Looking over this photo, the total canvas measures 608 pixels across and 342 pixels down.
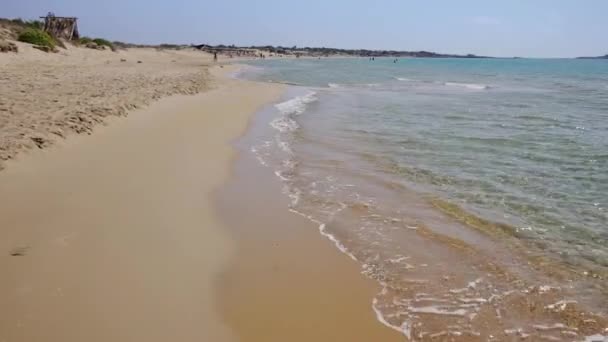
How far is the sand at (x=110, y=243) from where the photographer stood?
326 centimetres

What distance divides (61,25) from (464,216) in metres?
42.3

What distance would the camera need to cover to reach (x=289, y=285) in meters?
4.07

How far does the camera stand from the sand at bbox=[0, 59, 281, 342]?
3258mm

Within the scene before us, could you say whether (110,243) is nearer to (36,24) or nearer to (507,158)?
(507,158)

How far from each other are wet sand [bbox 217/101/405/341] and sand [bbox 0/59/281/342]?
0.19m

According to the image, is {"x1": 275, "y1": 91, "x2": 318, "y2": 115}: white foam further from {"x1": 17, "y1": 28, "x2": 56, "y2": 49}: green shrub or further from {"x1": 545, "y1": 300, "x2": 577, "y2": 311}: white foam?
{"x1": 17, "y1": 28, "x2": 56, "y2": 49}: green shrub

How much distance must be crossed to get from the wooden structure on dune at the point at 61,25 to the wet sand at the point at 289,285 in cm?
3999

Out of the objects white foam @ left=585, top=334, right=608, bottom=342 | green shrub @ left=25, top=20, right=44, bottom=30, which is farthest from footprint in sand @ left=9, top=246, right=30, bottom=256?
green shrub @ left=25, top=20, right=44, bottom=30

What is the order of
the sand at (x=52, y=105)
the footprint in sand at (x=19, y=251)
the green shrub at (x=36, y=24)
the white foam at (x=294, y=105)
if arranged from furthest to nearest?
the green shrub at (x=36, y=24), the white foam at (x=294, y=105), the sand at (x=52, y=105), the footprint in sand at (x=19, y=251)

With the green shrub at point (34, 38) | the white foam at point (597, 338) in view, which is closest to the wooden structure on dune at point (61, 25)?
the green shrub at point (34, 38)

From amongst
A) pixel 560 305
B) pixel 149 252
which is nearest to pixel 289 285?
pixel 149 252

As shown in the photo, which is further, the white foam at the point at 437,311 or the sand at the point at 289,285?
the white foam at the point at 437,311

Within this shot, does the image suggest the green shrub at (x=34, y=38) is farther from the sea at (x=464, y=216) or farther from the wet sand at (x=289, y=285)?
the wet sand at (x=289, y=285)

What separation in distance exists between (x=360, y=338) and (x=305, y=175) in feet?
15.0
